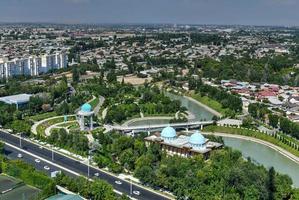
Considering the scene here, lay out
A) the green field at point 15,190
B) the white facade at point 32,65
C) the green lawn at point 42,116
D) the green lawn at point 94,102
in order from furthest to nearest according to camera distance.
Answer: the white facade at point 32,65, the green lawn at point 94,102, the green lawn at point 42,116, the green field at point 15,190

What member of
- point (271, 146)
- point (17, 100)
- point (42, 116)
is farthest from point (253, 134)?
point (17, 100)

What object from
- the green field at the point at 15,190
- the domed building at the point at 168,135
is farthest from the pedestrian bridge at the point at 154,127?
the green field at the point at 15,190

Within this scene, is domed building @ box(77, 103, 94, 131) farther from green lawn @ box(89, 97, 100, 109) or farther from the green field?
the green field

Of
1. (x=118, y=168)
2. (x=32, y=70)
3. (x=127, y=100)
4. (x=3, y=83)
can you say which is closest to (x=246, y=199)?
(x=118, y=168)

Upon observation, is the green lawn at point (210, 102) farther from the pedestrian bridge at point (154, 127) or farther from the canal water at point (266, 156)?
the canal water at point (266, 156)

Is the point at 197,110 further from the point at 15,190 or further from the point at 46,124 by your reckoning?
the point at 15,190

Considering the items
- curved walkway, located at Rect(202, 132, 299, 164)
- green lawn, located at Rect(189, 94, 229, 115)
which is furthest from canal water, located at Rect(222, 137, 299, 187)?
green lawn, located at Rect(189, 94, 229, 115)

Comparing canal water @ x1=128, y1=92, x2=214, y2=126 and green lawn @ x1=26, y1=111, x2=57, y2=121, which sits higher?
green lawn @ x1=26, y1=111, x2=57, y2=121
